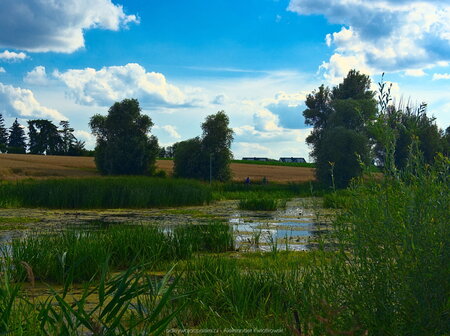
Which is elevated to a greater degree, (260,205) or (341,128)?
(341,128)

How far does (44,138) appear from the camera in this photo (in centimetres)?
8012

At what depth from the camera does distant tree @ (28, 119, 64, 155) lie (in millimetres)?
79500

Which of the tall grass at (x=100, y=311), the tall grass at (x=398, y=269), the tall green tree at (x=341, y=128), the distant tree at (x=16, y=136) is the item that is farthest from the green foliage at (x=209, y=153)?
the distant tree at (x=16, y=136)

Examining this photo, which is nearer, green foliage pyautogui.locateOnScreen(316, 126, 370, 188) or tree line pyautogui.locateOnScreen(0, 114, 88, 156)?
green foliage pyautogui.locateOnScreen(316, 126, 370, 188)

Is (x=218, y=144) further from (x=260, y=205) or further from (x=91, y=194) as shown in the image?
(x=91, y=194)

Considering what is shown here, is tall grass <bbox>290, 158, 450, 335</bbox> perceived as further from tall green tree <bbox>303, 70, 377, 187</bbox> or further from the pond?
tall green tree <bbox>303, 70, 377, 187</bbox>

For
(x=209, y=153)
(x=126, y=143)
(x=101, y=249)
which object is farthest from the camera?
(x=126, y=143)

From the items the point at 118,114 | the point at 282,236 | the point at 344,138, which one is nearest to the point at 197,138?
the point at 118,114

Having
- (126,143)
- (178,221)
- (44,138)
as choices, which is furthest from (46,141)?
(178,221)

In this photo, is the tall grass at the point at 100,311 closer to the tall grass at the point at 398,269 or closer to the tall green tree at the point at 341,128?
the tall grass at the point at 398,269

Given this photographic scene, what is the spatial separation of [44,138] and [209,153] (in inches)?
2035

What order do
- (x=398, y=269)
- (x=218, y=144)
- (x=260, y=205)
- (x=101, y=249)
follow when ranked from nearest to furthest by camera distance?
(x=398, y=269) → (x=101, y=249) → (x=260, y=205) → (x=218, y=144)

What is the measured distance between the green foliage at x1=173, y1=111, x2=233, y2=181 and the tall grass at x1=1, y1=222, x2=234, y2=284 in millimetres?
26452

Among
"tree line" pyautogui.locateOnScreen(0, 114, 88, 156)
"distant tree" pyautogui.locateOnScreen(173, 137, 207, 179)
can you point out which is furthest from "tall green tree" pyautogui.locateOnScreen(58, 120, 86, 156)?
"distant tree" pyautogui.locateOnScreen(173, 137, 207, 179)
